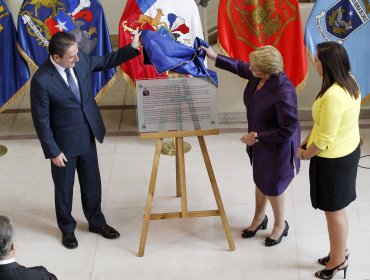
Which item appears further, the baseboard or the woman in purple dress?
the baseboard

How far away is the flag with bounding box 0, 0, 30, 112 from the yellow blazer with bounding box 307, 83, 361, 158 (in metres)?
3.22

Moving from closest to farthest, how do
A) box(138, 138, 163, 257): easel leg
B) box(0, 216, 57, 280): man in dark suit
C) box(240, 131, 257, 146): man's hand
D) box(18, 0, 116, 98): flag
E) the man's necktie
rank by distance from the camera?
box(0, 216, 57, 280): man in dark suit
box(240, 131, 257, 146): man's hand
the man's necktie
box(138, 138, 163, 257): easel leg
box(18, 0, 116, 98): flag

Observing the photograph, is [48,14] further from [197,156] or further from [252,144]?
[252,144]

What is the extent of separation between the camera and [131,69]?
6.65m

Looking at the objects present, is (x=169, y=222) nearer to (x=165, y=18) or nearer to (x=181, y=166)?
(x=181, y=166)

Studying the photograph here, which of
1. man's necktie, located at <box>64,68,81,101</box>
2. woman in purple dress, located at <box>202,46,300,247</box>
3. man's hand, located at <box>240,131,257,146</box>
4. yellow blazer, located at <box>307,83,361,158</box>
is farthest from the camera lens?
man's necktie, located at <box>64,68,81,101</box>

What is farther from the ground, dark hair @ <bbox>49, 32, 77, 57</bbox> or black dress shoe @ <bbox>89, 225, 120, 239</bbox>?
dark hair @ <bbox>49, 32, 77, 57</bbox>

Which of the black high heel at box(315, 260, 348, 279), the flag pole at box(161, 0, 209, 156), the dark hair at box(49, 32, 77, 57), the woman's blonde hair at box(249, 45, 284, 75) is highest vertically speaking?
the dark hair at box(49, 32, 77, 57)

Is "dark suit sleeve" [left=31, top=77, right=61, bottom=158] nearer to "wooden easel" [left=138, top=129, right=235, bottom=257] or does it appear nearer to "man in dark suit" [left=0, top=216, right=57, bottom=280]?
"wooden easel" [left=138, top=129, right=235, bottom=257]

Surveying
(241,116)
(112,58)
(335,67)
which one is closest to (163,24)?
(241,116)

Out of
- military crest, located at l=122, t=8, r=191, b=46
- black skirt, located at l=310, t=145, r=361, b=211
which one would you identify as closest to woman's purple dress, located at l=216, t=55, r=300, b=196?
black skirt, located at l=310, t=145, r=361, b=211

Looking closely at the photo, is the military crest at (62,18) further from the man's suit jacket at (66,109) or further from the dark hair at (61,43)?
the dark hair at (61,43)

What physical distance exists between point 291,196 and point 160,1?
1969mm

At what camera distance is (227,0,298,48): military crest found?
6430 mm
